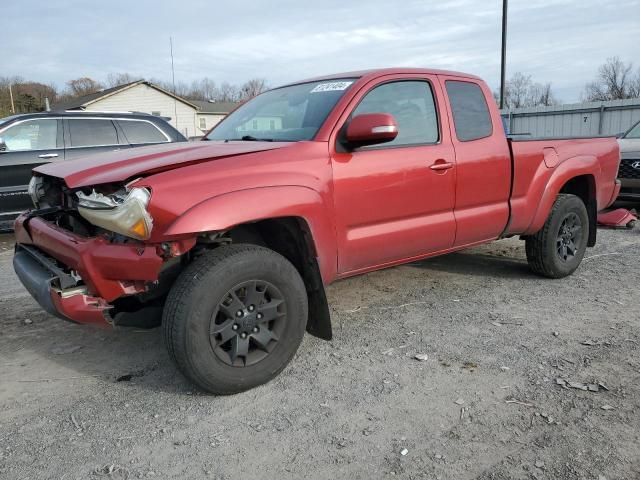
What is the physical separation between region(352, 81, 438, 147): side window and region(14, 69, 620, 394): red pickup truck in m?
0.01

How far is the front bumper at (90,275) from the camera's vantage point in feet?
8.77

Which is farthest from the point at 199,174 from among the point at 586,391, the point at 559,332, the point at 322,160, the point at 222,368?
the point at 559,332

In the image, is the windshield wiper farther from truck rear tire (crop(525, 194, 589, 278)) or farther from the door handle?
truck rear tire (crop(525, 194, 589, 278))

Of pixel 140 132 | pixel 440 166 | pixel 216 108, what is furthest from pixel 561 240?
pixel 216 108

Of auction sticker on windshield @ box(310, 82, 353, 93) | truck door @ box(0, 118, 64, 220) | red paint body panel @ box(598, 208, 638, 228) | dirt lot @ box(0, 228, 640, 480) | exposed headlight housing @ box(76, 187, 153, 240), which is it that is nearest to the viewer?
dirt lot @ box(0, 228, 640, 480)

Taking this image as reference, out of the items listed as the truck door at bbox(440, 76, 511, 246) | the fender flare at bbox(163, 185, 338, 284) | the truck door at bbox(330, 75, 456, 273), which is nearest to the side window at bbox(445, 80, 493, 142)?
the truck door at bbox(440, 76, 511, 246)

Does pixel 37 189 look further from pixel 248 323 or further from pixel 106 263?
pixel 248 323

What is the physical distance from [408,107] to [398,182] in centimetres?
67

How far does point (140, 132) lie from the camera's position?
315 inches

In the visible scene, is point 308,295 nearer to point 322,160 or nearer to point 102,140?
point 322,160

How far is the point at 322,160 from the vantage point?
3.24 meters

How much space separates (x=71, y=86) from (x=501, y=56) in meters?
68.6

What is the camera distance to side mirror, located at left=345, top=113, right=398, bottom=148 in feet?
10.4

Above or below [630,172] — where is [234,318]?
below
